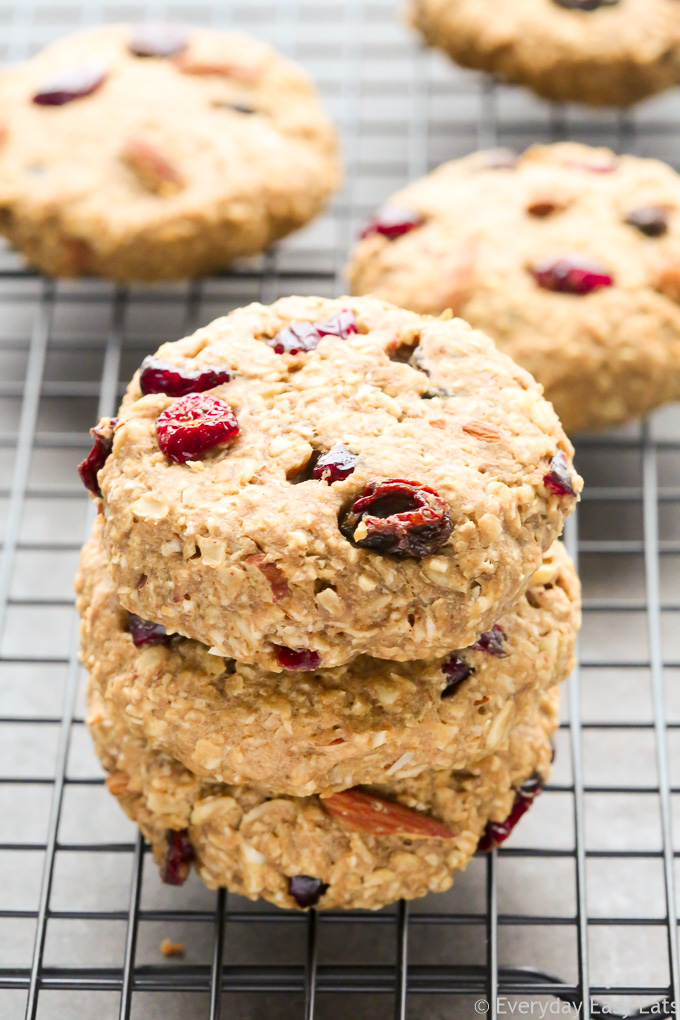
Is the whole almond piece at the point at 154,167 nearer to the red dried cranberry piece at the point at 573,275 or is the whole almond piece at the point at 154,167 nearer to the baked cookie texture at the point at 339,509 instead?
the red dried cranberry piece at the point at 573,275

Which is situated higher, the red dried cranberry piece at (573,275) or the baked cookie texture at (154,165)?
the baked cookie texture at (154,165)

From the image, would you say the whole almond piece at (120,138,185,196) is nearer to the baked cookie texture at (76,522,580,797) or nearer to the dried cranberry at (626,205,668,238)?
the dried cranberry at (626,205,668,238)

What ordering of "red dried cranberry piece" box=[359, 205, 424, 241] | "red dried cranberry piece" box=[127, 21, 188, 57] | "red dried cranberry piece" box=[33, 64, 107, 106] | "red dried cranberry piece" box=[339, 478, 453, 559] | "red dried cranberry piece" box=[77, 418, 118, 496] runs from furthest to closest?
"red dried cranberry piece" box=[127, 21, 188, 57]
"red dried cranberry piece" box=[33, 64, 107, 106]
"red dried cranberry piece" box=[359, 205, 424, 241]
"red dried cranberry piece" box=[77, 418, 118, 496]
"red dried cranberry piece" box=[339, 478, 453, 559]

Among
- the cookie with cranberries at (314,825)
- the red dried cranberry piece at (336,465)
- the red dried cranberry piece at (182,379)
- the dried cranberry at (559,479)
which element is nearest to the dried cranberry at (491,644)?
the cookie with cranberries at (314,825)

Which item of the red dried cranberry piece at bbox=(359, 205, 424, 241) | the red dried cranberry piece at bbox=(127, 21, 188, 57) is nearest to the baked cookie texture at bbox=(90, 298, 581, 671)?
the red dried cranberry piece at bbox=(359, 205, 424, 241)

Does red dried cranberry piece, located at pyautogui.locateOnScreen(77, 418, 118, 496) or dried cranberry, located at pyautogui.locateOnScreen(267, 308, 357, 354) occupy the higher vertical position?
dried cranberry, located at pyautogui.locateOnScreen(267, 308, 357, 354)

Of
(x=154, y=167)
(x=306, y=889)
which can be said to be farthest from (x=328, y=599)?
(x=154, y=167)

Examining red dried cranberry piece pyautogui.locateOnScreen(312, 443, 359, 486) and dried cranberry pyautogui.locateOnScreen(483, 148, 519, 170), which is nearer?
red dried cranberry piece pyautogui.locateOnScreen(312, 443, 359, 486)
